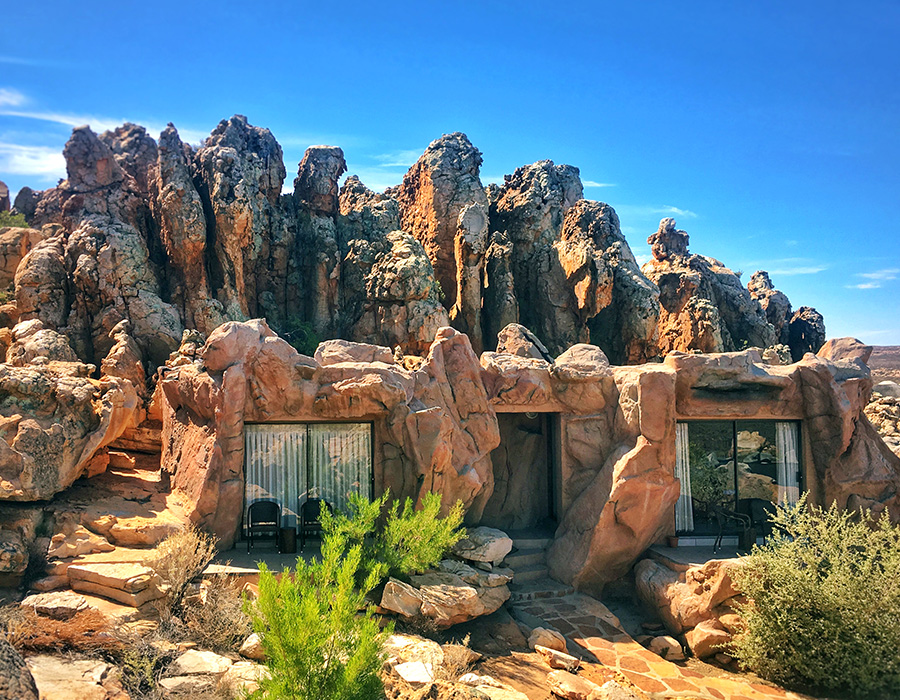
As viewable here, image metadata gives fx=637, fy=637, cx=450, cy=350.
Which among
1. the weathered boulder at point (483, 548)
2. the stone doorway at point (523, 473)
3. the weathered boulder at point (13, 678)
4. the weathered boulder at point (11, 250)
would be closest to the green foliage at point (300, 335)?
the weathered boulder at point (11, 250)

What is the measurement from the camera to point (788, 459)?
1324 centimetres

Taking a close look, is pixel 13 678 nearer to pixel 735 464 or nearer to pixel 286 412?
pixel 286 412

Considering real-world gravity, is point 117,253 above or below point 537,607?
above

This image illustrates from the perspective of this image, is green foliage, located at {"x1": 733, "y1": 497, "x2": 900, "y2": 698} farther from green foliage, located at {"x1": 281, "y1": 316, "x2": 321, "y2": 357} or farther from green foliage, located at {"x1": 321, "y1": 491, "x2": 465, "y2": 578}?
green foliage, located at {"x1": 281, "y1": 316, "x2": 321, "y2": 357}

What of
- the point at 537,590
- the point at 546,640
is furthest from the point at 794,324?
the point at 546,640

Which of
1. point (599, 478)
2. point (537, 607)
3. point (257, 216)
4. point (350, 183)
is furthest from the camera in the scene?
point (350, 183)

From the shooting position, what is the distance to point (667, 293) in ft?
109

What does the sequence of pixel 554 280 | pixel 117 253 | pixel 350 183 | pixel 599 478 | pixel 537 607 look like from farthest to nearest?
pixel 350 183, pixel 554 280, pixel 117 253, pixel 599 478, pixel 537 607

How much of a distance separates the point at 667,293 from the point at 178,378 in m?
27.4

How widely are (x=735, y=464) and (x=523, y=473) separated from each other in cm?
446

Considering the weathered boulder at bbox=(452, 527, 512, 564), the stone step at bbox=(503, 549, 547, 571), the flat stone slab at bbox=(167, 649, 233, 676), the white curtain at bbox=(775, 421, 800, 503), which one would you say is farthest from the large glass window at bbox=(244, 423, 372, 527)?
the white curtain at bbox=(775, 421, 800, 503)

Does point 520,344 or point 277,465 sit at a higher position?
point 520,344

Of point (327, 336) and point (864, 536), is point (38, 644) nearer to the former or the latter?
point (864, 536)

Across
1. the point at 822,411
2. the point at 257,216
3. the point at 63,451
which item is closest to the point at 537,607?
the point at 822,411
